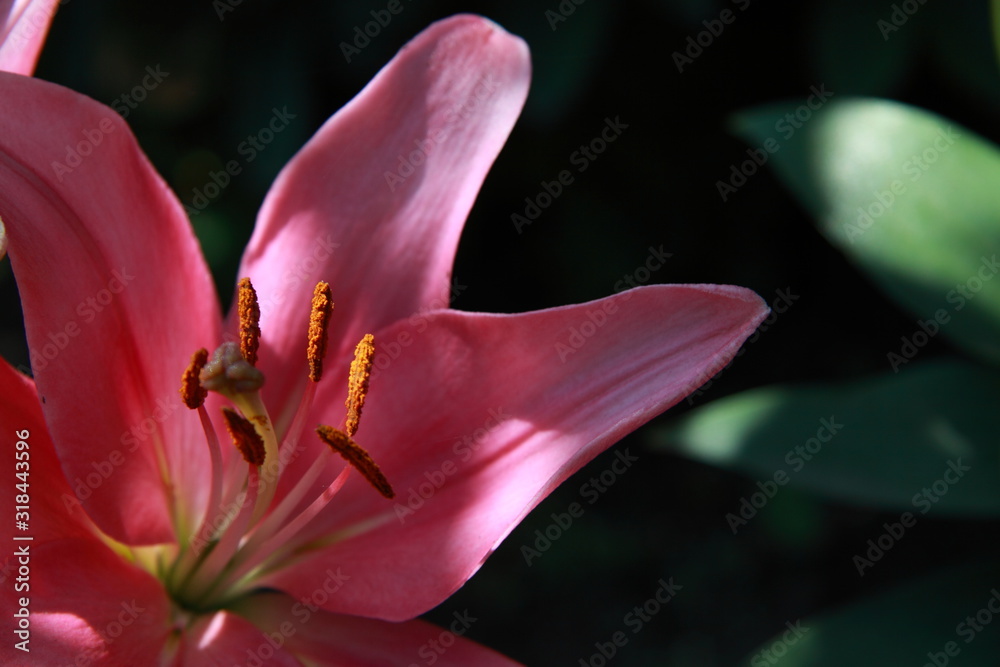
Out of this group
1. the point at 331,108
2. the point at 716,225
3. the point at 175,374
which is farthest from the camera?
the point at 716,225

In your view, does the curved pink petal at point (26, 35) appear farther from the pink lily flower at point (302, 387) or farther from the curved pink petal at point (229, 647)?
the curved pink petal at point (229, 647)

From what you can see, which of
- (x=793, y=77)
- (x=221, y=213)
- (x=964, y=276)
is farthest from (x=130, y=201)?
(x=793, y=77)

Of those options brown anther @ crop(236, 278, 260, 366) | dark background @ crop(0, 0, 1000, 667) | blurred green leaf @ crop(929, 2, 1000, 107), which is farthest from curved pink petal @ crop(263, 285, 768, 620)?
blurred green leaf @ crop(929, 2, 1000, 107)

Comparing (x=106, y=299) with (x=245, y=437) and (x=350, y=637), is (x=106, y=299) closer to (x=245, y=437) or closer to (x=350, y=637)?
(x=245, y=437)

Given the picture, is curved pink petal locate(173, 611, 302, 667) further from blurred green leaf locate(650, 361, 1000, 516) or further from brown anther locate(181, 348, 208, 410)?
blurred green leaf locate(650, 361, 1000, 516)

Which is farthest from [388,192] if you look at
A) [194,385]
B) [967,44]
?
[967,44]

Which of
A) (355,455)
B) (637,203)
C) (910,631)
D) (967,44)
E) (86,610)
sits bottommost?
(910,631)

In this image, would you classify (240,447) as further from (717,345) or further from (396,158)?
(717,345)
